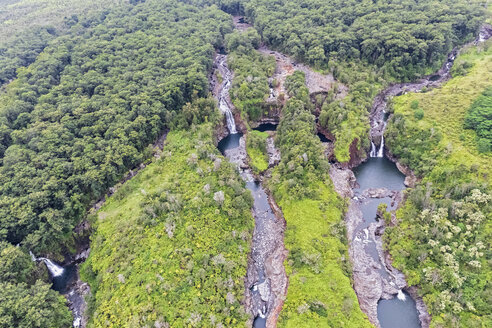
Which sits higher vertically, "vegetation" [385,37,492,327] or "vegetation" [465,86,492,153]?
"vegetation" [465,86,492,153]

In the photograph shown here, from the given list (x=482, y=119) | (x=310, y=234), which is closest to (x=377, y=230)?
(x=310, y=234)

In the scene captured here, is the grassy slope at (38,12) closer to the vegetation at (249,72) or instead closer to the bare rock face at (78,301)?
the vegetation at (249,72)

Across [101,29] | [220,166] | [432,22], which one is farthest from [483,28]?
[101,29]

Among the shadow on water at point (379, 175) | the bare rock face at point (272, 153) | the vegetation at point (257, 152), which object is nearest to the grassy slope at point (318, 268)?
the shadow on water at point (379, 175)

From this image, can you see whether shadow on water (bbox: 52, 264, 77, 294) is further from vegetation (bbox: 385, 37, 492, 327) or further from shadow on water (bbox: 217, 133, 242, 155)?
vegetation (bbox: 385, 37, 492, 327)

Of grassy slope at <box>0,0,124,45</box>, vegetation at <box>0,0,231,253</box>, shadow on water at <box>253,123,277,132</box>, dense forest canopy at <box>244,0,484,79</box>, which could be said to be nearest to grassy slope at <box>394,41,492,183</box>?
dense forest canopy at <box>244,0,484,79</box>
